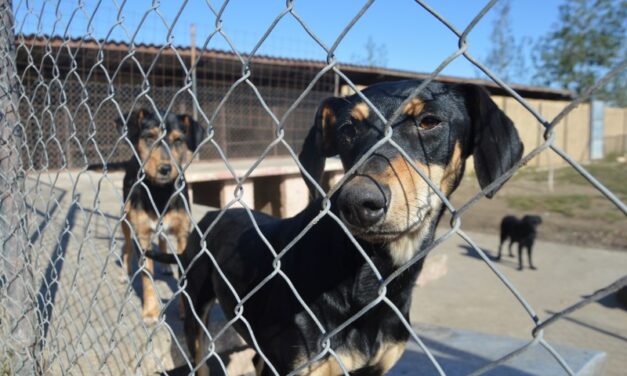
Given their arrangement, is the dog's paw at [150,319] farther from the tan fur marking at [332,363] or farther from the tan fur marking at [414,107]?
the tan fur marking at [414,107]

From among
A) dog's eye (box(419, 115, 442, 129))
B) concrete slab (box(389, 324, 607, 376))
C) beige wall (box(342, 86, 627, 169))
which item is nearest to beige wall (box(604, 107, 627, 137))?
beige wall (box(342, 86, 627, 169))

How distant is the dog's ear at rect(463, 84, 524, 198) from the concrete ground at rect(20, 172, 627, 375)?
1092 mm

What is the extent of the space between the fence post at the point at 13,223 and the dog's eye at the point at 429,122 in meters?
1.89

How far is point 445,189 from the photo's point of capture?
175 centimetres

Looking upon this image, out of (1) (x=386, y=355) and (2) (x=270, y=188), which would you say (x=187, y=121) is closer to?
(1) (x=386, y=355)

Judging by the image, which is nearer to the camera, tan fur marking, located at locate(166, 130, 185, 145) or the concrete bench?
tan fur marking, located at locate(166, 130, 185, 145)

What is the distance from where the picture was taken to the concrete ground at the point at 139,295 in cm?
235

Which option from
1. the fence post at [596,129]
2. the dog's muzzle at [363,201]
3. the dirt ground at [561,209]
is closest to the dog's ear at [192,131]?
the dog's muzzle at [363,201]

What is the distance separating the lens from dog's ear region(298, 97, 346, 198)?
1761mm

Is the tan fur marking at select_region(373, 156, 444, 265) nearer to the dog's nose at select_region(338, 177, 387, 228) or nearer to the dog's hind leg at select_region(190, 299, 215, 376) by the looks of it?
the dog's nose at select_region(338, 177, 387, 228)

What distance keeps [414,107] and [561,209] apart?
42.3ft

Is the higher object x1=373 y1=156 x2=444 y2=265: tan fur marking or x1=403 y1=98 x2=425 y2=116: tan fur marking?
x1=403 y1=98 x2=425 y2=116: tan fur marking

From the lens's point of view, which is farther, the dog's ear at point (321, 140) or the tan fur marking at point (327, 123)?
the tan fur marking at point (327, 123)

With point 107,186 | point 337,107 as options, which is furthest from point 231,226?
point 107,186
